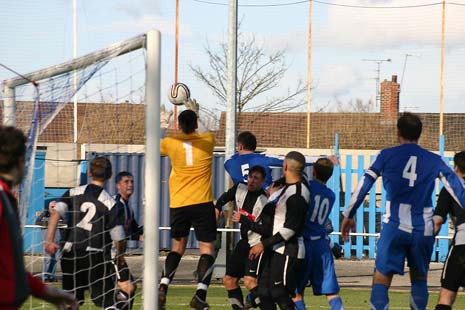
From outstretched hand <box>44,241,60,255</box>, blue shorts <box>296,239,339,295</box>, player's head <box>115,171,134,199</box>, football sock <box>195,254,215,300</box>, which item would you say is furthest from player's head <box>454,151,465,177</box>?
outstretched hand <box>44,241,60,255</box>

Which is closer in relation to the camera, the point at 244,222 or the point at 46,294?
the point at 46,294

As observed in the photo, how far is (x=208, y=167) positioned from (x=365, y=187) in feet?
8.07

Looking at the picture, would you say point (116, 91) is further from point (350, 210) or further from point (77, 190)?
point (350, 210)

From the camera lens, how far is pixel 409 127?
9461mm

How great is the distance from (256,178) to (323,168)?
132 centimetres

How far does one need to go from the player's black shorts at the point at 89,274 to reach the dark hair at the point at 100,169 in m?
0.71

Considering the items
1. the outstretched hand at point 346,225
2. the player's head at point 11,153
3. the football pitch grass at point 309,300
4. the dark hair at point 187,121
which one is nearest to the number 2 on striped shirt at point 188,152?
the dark hair at point 187,121

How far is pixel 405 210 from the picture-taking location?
934 centimetres

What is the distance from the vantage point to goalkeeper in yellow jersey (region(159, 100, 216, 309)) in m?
11.0

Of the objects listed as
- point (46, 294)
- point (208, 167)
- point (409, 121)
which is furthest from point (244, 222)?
point (46, 294)

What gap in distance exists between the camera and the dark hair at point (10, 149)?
5.14 metres

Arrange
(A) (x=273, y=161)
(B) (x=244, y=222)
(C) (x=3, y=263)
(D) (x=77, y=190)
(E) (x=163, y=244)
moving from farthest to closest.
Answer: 1. (E) (x=163, y=244)
2. (A) (x=273, y=161)
3. (B) (x=244, y=222)
4. (D) (x=77, y=190)
5. (C) (x=3, y=263)

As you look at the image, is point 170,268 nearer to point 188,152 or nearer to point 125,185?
point 125,185

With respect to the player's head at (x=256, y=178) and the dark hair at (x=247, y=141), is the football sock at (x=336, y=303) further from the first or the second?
the dark hair at (x=247, y=141)
